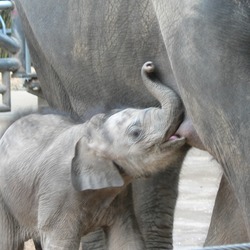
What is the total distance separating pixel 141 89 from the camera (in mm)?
4266

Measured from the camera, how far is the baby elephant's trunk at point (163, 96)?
3.83 metres

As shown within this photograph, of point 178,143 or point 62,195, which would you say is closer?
point 178,143

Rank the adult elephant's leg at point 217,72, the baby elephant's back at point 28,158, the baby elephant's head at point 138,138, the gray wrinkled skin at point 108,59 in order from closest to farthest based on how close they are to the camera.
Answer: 1. the adult elephant's leg at point 217,72
2. the baby elephant's head at point 138,138
3. the gray wrinkled skin at point 108,59
4. the baby elephant's back at point 28,158

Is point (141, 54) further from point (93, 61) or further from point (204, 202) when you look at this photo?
point (204, 202)

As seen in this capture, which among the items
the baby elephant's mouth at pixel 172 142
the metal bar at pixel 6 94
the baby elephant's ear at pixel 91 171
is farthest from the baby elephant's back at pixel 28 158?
the metal bar at pixel 6 94

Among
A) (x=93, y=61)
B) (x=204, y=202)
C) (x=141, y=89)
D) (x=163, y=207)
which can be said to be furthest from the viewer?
(x=204, y=202)

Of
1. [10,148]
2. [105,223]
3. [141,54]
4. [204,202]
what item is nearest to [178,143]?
[141,54]

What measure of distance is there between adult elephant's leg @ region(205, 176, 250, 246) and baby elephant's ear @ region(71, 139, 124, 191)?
484 mm

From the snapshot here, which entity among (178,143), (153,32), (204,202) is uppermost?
(153,32)

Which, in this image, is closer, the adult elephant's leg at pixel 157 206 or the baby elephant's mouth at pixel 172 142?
the baby elephant's mouth at pixel 172 142

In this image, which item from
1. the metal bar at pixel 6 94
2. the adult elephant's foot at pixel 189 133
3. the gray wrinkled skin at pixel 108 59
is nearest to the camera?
the adult elephant's foot at pixel 189 133

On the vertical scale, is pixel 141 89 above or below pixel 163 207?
above

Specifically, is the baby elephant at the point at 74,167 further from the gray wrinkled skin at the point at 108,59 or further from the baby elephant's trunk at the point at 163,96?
the gray wrinkled skin at the point at 108,59

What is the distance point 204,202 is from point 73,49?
2.68 meters
